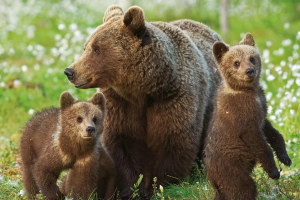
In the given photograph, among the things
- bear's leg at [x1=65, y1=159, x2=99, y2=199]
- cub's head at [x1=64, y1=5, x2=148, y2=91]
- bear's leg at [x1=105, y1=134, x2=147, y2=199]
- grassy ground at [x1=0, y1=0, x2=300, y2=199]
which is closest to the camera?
bear's leg at [x1=65, y1=159, x2=99, y2=199]

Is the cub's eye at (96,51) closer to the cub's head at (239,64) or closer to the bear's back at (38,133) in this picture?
the bear's back at (38,133)

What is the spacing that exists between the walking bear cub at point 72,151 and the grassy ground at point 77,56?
61 centimetres

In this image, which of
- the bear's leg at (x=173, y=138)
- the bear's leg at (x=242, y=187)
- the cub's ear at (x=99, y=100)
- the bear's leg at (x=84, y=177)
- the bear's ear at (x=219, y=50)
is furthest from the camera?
the bear's leg at (x=173, y=138)

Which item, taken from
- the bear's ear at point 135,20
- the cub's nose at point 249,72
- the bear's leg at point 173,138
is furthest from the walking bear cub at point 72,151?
the cub's nose at point 249,72

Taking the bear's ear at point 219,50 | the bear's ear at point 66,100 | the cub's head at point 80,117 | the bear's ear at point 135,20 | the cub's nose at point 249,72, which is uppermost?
the bear's ear at point 135,20

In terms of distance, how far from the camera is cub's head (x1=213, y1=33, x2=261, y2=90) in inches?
217

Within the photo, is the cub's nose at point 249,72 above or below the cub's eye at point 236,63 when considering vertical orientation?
below

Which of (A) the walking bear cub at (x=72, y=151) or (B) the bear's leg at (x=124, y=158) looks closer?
(A) the walking bear cub at (x=72, y=151)

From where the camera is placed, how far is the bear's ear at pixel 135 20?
638 cm

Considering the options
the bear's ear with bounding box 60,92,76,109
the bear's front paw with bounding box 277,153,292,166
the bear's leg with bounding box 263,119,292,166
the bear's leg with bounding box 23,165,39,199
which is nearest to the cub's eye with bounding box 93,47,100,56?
the bear's ear with bounding box 60,92,76,109

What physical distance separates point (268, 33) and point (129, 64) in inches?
518

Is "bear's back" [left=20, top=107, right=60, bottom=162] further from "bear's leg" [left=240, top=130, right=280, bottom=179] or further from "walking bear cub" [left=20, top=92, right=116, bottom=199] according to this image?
"bear's leg" [left=240, top=130, right=280, bottom=179]

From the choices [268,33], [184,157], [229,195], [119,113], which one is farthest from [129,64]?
[268,33]

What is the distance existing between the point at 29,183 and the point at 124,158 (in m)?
1.13
